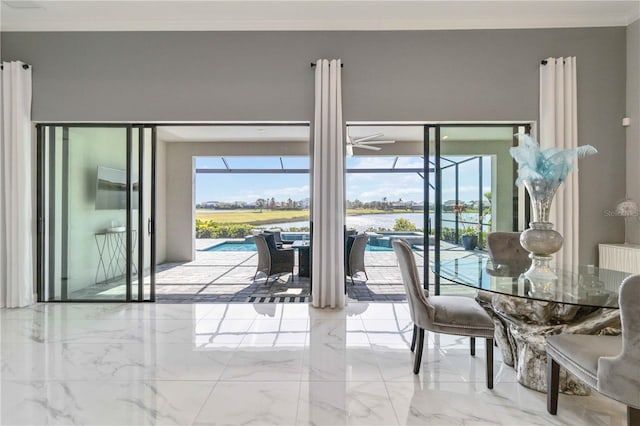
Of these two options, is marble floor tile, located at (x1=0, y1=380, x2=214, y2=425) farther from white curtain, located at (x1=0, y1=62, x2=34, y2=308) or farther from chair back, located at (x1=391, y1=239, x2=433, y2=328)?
white curtain, located at (x1=0, y1=62, x2=34, y2=308)

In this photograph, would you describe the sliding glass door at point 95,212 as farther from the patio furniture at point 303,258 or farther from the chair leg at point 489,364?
the chair leg at point 489,364

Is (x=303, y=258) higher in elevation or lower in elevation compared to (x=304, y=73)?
lower

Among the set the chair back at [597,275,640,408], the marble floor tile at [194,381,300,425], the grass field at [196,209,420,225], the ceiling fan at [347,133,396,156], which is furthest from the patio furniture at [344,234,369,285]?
the grass field at [196,209,420,225]

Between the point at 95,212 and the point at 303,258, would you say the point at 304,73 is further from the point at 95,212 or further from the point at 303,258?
the point at 95,212

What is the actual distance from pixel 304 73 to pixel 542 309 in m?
3.36

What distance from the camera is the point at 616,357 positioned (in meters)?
1.48

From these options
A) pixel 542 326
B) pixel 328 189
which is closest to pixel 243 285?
pixel 328 189

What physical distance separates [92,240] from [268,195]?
509cm

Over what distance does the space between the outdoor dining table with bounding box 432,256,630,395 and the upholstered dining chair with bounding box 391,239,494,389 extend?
0.16 metres

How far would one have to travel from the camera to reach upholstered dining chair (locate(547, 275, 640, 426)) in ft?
4.52

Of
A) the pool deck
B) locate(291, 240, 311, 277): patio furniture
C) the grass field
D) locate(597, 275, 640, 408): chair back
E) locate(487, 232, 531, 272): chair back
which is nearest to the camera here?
locate(597, 275, 640, 408): chair back

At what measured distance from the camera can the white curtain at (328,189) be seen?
149 inches

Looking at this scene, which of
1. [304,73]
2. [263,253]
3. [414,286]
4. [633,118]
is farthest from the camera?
[263,253]

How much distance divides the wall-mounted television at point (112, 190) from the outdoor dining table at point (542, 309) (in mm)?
3871
